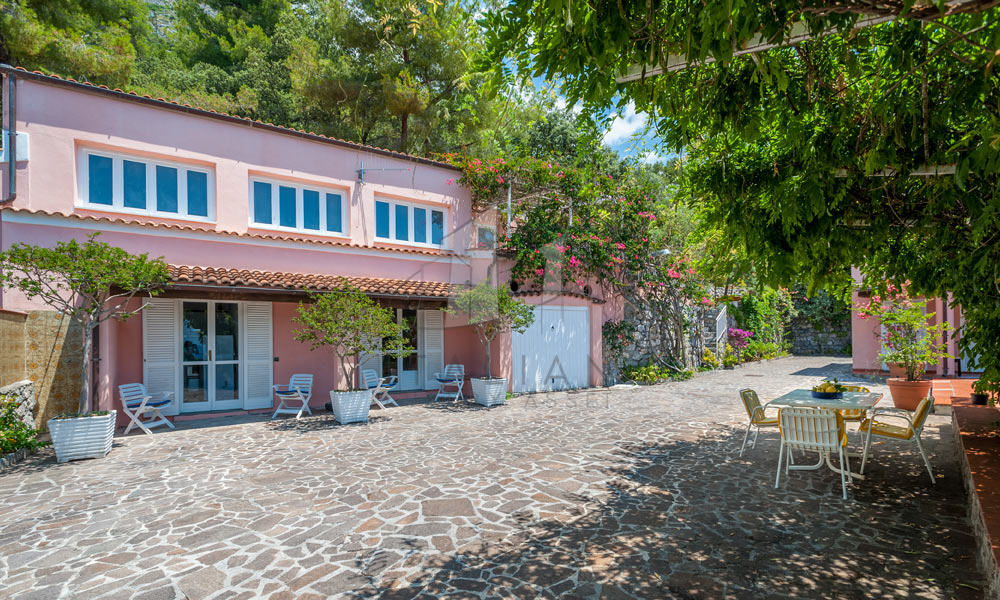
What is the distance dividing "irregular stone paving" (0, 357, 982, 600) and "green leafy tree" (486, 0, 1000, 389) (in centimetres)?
219

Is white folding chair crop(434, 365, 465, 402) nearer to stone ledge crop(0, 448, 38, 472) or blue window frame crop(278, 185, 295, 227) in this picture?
blue window frame crop(278, 185, 295, 227)

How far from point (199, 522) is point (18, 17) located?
14.1m

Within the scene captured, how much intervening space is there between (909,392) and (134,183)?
51.7 feet

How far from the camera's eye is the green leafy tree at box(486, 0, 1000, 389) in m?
2.20

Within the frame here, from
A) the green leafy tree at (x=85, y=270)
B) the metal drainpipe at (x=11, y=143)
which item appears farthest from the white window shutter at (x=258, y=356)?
the metal drainpipe at (x=11, y=143)

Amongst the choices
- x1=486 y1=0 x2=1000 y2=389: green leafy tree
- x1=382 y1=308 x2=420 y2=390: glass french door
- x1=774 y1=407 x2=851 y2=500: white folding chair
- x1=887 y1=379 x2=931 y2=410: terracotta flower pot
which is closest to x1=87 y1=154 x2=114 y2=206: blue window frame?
x1=382 y1=308 x2=420 y2=390: glass french door

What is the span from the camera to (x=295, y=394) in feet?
32.7

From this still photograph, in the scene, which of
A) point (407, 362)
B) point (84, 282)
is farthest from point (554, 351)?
point (84, 282)

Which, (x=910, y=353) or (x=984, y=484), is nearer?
(x=984, y=484)

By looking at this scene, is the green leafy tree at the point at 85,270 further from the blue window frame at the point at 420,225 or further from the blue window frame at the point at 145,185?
the blue window frame at the point at 420,225

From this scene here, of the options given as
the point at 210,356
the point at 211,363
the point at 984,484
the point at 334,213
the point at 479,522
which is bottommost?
the point at 479,522

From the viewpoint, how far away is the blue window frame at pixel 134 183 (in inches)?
361

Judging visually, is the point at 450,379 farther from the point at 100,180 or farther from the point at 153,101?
the point at 153,101

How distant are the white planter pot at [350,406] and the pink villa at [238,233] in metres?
1.29
